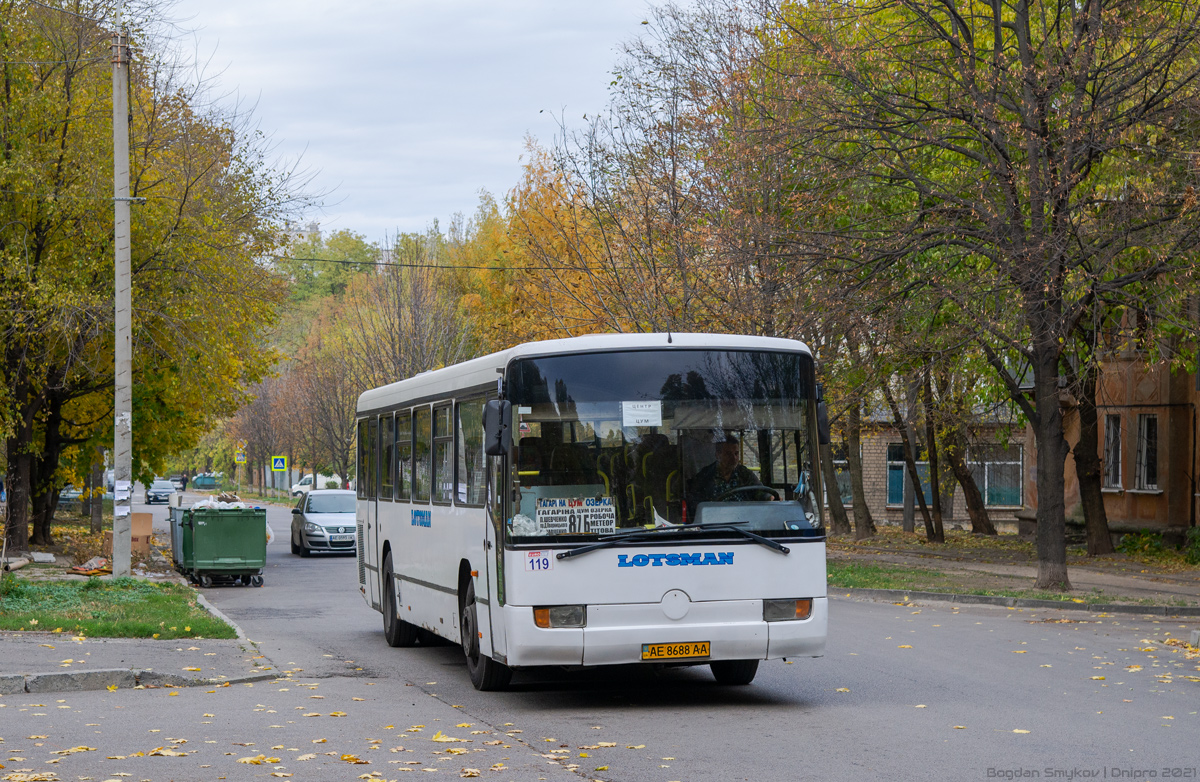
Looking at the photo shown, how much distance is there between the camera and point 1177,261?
18969 millimetres

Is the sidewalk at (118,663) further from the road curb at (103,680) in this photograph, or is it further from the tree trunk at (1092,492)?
the tree trunk at (1092,492)

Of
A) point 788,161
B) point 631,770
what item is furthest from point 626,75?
point 631,770

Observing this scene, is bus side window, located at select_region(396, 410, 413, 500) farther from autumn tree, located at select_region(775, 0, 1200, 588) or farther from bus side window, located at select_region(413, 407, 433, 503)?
autumn tree, located at select_region(775, 0, 1200, 588)

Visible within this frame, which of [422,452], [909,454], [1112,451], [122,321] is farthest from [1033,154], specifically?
[909,454]

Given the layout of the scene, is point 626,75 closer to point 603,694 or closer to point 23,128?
point 23,128

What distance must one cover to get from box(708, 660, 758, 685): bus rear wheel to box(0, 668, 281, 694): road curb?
12.9ft

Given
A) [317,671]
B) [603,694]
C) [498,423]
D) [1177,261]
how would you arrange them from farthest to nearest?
[1177,261]
[317,671]
[603,694]
[498,423]

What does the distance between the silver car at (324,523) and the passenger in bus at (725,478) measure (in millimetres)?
22885

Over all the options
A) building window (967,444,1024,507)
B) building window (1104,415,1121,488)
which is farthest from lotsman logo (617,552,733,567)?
building window (967,444,1024,507)

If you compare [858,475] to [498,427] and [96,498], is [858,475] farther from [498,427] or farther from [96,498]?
[498,427]

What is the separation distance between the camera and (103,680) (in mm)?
11445

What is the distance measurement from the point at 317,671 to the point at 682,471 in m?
4.48

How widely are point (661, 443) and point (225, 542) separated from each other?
15.2 meters

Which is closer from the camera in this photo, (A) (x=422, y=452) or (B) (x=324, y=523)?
(A) (x=422, y=452)
